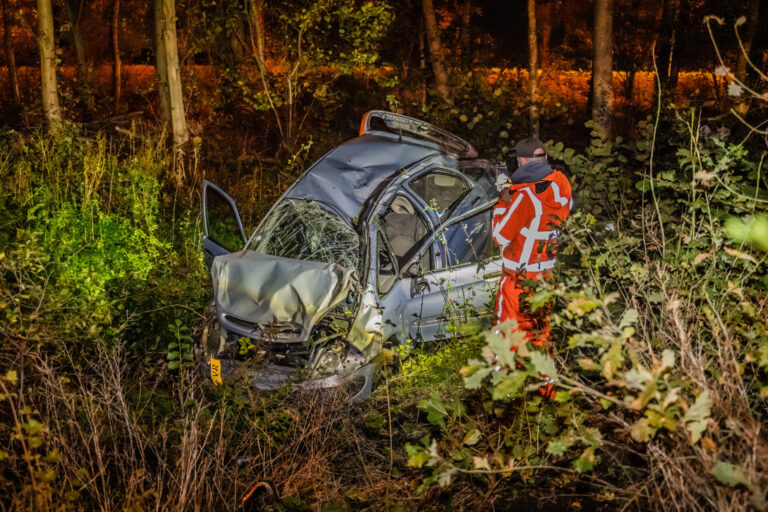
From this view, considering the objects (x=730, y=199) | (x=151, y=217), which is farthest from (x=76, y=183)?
(x=730, y=199)

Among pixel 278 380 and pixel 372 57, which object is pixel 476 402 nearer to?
pixel 278 380

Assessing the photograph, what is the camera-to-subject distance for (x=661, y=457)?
296cm

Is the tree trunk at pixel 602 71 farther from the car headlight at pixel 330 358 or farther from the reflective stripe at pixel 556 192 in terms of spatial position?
the car headlight at pixel 330 358

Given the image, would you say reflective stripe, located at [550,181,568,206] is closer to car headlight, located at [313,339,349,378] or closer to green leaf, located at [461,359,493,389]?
car headlight, located at [313,339,349,378]

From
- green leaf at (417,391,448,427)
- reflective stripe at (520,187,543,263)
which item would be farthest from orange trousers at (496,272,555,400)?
green leaf at (417,391,448,427)

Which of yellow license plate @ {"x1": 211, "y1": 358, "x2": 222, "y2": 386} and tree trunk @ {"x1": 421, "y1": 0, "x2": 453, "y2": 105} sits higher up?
tree trunk @ {"x1": 421, "y1": 0, "x2": 453, "y2": 105}

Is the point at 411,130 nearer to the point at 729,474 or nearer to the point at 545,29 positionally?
the point at 729,474

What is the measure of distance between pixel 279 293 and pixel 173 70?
707cm

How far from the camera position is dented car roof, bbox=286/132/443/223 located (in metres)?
5.58

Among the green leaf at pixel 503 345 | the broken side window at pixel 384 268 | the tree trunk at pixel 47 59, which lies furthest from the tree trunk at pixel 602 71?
the tree trunk at pixel 47 59

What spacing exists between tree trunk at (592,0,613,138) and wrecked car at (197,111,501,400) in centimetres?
442

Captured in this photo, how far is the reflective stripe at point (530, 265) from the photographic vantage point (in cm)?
497

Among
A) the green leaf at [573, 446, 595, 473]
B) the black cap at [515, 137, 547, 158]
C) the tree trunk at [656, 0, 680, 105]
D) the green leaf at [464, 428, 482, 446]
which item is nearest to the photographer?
the green leaf at [573, 446, 595, 473]

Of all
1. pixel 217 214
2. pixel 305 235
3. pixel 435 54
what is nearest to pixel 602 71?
pixel 435 54
